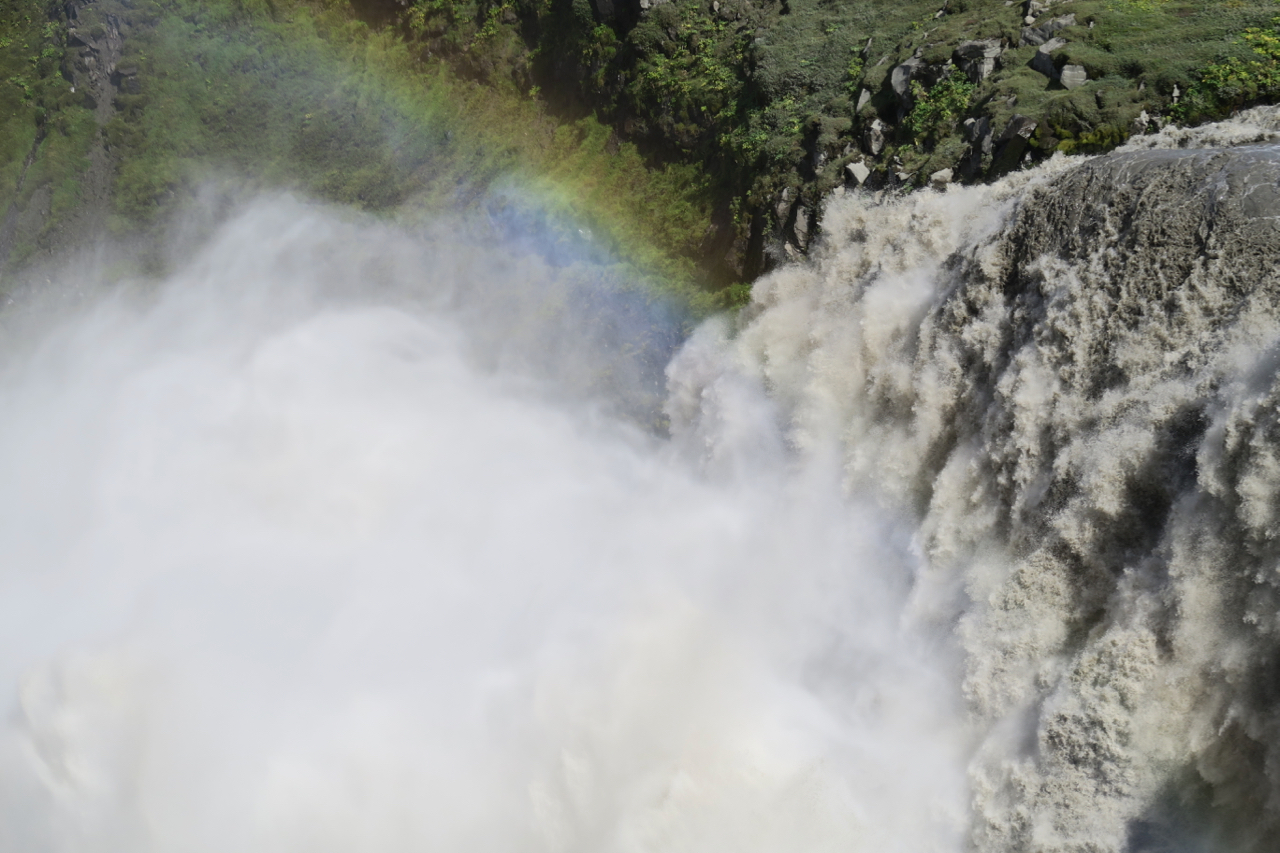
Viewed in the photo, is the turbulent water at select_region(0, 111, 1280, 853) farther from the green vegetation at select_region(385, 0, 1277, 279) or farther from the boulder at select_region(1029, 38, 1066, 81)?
the boulder at select_region(1029, 38, 1066, 81)

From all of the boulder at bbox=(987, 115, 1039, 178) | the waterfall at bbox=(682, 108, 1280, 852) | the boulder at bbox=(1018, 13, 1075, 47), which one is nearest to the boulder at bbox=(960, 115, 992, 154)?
the boulder at bbox=(987, 115, 1039, 178)

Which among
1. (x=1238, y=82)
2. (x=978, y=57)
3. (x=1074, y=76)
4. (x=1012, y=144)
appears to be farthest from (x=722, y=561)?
(x=1238, y=82)

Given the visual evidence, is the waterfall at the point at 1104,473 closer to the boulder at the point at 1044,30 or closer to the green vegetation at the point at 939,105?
the green vegetation at the point at 939,105

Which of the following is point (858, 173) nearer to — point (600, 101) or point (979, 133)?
point (979, 133)

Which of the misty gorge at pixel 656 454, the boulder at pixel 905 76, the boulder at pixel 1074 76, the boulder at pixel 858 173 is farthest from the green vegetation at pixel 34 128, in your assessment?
the boulder at pixel 1074 76

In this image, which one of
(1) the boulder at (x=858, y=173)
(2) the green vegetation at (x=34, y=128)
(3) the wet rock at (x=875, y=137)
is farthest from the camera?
(2) the green vegetation at (x=34, y=128)

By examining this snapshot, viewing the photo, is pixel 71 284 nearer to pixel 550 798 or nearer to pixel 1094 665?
pixel 550 798

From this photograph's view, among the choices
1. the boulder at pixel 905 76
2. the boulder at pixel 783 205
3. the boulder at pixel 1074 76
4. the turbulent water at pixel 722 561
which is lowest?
the turbulent water at pixel 722 561
